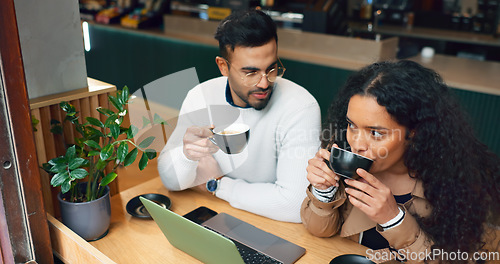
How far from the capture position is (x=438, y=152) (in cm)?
114

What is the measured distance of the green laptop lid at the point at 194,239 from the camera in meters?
0.91

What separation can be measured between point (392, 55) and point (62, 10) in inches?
110

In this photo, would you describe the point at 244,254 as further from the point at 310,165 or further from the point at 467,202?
the point at 467,202

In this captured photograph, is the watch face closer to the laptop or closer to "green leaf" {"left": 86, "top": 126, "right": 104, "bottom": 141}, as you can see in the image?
the laptop

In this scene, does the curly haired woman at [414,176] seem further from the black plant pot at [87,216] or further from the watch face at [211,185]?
the black plant pot at [87,216]

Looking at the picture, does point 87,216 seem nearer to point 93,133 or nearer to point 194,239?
point 93,133

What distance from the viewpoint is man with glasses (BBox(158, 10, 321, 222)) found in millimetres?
1360

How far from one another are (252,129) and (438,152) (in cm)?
70

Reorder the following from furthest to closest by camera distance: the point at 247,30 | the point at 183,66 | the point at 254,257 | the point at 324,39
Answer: the point at 183,66
the point at 324,39
the point at 247,30
the point at 254,257

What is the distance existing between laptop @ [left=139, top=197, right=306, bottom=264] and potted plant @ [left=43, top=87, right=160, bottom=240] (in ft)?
0.52

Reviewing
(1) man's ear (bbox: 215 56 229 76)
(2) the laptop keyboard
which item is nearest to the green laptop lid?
(2) the laptop keyboard

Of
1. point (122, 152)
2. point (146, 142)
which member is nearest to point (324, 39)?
point (146, 142)

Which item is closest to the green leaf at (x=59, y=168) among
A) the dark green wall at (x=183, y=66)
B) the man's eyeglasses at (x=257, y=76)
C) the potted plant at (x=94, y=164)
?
the potted plant at (x=94, y=164)

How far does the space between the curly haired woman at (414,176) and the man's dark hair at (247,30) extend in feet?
1.33
